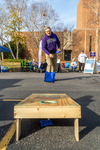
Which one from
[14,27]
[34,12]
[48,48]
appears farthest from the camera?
[34,12]

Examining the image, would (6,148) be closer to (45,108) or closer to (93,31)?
(45,108)

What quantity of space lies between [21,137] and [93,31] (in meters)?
36.1

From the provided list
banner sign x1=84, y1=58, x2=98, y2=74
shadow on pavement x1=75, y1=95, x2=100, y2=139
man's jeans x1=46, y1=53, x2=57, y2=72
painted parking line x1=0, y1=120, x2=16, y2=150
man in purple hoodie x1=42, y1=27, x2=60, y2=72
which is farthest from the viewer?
banner sign x1=84, y1=58, x2=98, y2=74

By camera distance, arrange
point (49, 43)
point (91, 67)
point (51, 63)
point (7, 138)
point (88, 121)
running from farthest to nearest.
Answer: point (91, 67)
point (51, 63)
point (49, 43)
point (88, 121)
point (7, 138)

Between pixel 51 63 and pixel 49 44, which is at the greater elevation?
pixel 49 44

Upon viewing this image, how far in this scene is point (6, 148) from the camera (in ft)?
5.17

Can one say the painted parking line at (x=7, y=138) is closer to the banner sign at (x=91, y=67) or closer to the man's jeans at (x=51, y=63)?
the man's jeans at (x=51, y=63)

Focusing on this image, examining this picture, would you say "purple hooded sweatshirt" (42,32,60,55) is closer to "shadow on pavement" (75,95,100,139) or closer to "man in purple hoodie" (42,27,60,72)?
"man in purple hoodie" (42,27,60,72)

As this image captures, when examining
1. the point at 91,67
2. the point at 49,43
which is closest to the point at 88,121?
the point at 49,43

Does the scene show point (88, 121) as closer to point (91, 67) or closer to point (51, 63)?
point (51, 63)

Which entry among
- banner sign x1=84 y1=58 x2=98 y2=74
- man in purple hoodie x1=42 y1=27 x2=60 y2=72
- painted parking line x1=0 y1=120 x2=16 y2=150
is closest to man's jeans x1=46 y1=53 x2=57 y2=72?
man in purple hoodie x1=42 y1=27 x2=60 y2=72

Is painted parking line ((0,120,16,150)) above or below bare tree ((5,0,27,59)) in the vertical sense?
below

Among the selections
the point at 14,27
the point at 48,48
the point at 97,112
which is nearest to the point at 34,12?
the point at 14,27

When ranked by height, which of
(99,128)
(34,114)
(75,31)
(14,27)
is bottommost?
(99,128)
